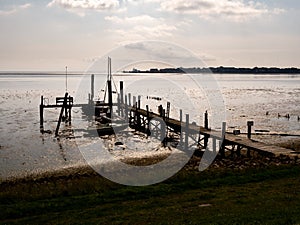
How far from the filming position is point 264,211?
35.4ft

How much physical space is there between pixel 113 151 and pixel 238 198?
1401 centimetres

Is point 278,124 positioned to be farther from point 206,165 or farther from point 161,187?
point 161,187

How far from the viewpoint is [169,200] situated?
12.9 metres

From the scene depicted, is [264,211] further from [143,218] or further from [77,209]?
[77,209]

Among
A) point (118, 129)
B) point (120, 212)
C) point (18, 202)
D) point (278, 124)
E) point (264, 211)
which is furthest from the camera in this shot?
point (278, 124)

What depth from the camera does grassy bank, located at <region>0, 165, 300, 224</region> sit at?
424 inches

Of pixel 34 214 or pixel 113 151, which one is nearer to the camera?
pixel 34 214

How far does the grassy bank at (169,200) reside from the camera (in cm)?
1076

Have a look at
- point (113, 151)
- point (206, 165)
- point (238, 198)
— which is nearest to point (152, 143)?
point (113, 151)

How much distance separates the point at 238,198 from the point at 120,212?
3.86m

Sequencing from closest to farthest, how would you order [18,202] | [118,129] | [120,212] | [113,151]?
[120,212] → [18,202] → [113,151] → [118,129]

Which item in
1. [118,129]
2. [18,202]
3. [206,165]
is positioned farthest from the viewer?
[118,129]

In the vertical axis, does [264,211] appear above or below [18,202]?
above

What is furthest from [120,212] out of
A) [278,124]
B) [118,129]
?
[278,124]
